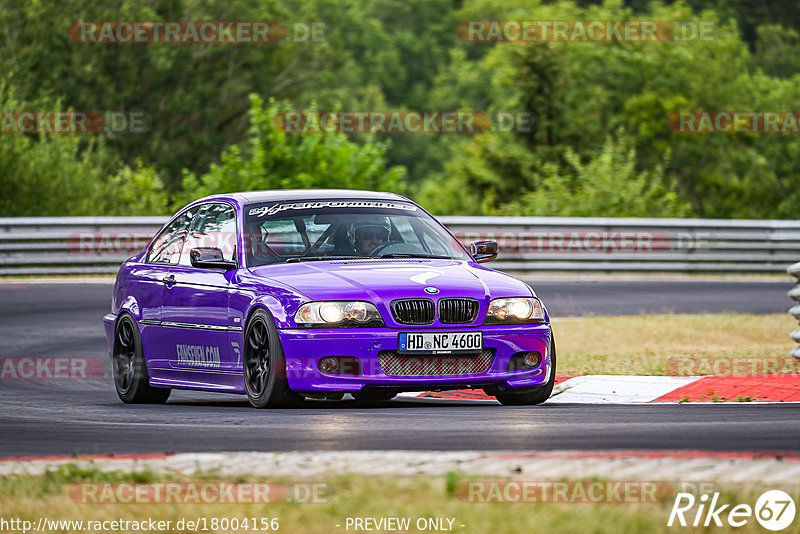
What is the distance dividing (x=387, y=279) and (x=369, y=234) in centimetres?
106

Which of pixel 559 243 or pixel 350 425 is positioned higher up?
pixel 350 425

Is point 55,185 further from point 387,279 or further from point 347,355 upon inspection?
point 347,355

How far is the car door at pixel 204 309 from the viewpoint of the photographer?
10711mm

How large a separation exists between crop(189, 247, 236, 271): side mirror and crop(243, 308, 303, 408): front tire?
58cm

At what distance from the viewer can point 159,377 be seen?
11.6 m

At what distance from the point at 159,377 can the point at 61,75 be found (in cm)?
3512

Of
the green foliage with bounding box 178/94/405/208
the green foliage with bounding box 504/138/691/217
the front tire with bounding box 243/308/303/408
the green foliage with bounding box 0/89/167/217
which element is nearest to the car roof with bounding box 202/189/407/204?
the front tire with bounding box 243/308/303/408

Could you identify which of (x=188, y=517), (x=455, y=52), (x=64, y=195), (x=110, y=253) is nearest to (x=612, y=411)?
(x=188, y=517)

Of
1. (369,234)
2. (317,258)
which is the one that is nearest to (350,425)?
(317,258)

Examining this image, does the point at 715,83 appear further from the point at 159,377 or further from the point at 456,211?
the point at 159,377

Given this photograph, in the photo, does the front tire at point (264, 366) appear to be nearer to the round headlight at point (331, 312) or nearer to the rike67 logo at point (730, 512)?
the round headlight at point (331, 312)

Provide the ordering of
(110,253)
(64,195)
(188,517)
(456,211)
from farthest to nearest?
(456,211)
(64,195)
(110,253)
(188,517)

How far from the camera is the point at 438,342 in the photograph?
32.6ft

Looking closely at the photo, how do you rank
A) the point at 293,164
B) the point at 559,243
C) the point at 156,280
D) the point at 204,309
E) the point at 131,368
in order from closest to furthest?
the point at 204,309, the point at 156,280, the point at 131,368, the point at 559,243, the point at 293,164
